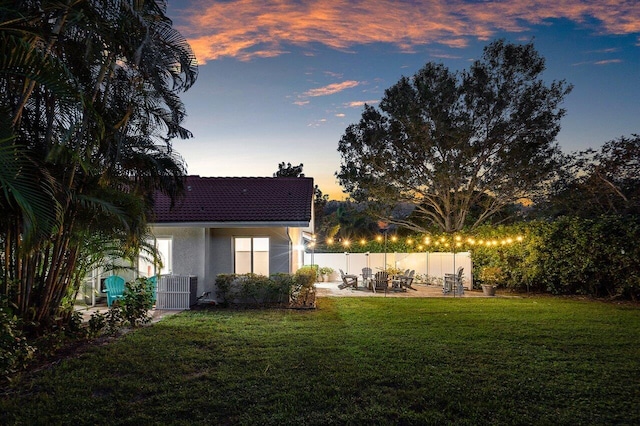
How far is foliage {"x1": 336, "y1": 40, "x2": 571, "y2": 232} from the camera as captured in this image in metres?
28.8

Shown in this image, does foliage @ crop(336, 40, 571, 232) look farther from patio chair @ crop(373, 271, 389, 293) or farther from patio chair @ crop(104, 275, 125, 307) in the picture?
patio chair @ crop(104, 275, 125, 307)

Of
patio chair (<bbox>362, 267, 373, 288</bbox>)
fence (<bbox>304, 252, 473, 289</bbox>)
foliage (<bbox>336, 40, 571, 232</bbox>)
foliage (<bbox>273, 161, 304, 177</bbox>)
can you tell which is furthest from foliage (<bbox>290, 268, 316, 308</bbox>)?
foliage (<bbox>273, 161, 304, 177</bbox>)

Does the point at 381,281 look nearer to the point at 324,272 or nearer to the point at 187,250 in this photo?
the point at 324,272

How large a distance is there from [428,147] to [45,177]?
2615 centimetres

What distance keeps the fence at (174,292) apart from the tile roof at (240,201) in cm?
197

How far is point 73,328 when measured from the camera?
902 centimetres

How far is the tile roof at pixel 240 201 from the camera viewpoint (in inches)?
587

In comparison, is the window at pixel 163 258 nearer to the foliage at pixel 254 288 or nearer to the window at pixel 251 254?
the foliage at pixel 254 288

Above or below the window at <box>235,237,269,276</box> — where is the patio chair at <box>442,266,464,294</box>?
below

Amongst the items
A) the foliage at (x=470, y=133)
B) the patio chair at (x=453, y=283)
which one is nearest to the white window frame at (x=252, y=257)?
the patio chair at (x=453, y=283)

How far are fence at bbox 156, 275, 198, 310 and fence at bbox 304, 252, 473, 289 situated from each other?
7.16 m

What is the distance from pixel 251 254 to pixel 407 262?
39.3 ft

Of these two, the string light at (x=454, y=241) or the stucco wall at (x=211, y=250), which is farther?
the string light at (x=454, y=241)

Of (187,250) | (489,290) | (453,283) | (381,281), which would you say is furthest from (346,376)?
(453,283)
